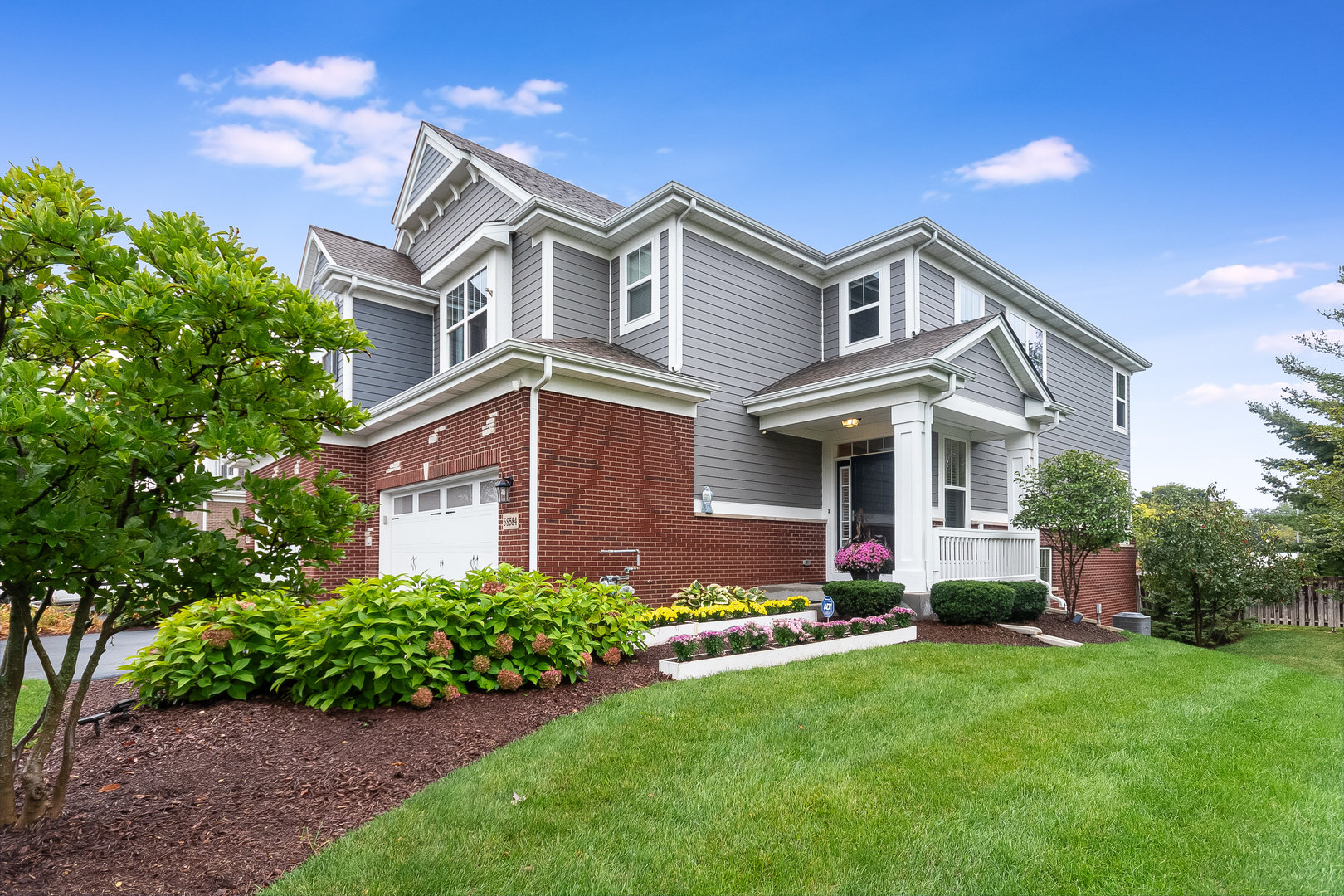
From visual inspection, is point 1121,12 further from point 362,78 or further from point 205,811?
point 205,811

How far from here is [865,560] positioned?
1019cm

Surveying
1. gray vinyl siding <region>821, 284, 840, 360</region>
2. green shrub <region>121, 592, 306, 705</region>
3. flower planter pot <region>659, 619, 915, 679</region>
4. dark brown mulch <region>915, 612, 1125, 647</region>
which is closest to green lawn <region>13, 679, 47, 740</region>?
green shrub <region>121, 592, 306, 705</region>

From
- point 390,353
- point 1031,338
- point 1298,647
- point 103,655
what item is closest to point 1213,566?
point 1298,647

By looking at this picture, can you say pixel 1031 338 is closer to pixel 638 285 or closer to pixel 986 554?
pixel 986 554

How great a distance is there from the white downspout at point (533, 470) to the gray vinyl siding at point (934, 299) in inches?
274

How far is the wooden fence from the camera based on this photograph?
660 inches

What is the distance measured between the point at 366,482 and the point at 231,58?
7.27 metres

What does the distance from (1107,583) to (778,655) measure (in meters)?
13.5

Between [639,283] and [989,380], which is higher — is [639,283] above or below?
above

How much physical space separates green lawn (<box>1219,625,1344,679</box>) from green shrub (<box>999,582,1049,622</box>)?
16.2 ft

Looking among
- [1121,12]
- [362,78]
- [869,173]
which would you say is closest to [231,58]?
[362,78]

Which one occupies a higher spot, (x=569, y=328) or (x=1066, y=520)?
(x=569, y=328)

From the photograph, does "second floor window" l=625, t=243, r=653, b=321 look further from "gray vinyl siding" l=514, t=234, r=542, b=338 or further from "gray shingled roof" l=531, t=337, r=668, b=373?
"gray vinyl siding" l=514, t=234, r=542, b=338

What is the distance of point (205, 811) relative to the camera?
3373 mm
